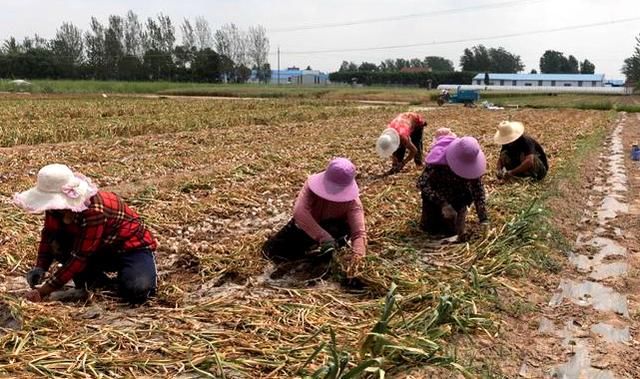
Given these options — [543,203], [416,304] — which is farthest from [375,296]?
[543,203]

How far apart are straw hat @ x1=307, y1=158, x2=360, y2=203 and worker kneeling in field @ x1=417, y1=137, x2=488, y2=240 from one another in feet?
4.33

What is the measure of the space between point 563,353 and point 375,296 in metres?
1.25

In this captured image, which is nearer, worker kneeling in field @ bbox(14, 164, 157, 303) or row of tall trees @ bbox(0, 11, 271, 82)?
worker kneeling in field @ bbox(14, 164, 157, 303)

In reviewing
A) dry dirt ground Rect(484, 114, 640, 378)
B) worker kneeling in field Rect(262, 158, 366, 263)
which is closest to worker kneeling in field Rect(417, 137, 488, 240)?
dry dirt ground Rect(484, 114, 640, 378)

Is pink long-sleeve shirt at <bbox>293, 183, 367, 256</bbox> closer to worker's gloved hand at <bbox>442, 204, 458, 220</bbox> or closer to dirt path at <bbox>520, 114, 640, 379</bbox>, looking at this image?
worker's gloved hand at <bbox>442, 204, 458, 220</bbox>

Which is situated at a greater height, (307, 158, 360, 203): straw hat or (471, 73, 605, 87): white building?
(471, 73, 605, 87): white building

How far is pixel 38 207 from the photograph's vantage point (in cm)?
344

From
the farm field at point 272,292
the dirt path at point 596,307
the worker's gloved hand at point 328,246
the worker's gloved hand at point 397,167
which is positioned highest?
the worker's gloved hand at point 328,246

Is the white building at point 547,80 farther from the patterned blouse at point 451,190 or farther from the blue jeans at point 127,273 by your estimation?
the blue jeans at point 127,273

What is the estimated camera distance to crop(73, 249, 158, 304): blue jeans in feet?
12.7

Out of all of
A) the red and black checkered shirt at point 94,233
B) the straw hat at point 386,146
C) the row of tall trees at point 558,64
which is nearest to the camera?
the red and black checkered shirt at point 94,233

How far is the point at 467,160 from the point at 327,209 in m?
1.45

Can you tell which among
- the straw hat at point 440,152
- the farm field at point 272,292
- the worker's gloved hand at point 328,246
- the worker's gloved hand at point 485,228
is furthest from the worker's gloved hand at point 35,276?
the worker's gloved hand at point 485,228

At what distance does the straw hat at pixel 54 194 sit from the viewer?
11.3ft
